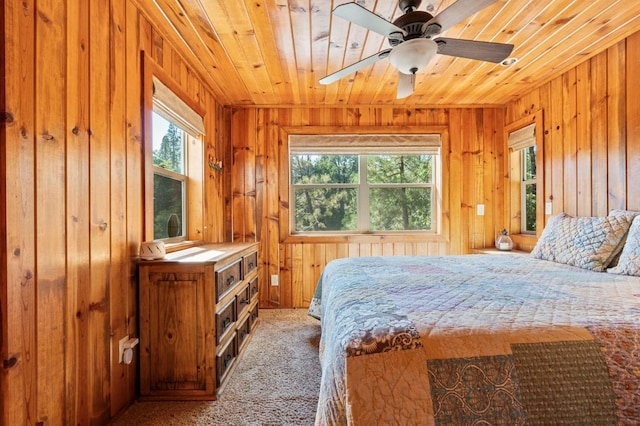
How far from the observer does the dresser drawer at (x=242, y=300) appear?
2.26 m

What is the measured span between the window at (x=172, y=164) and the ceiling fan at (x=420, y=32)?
4.42ft

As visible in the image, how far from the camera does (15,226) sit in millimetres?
1085

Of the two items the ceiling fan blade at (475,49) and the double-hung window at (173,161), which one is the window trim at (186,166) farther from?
the ceiling fan blade at (475,49)

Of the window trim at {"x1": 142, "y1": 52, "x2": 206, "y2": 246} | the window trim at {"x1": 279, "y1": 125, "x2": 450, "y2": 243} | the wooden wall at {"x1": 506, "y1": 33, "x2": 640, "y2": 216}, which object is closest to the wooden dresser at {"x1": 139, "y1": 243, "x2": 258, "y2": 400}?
the window trim at {"x1": 142, "y1": 52, "x2": 206, "y2": 246}

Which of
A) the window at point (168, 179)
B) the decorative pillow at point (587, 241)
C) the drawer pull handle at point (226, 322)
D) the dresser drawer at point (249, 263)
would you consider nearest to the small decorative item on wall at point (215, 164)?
the window at point (168, 179)

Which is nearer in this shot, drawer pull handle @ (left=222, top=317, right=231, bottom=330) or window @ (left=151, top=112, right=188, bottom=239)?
drawer pull handle @ (left=222, top=317, right=231, bottom=330)

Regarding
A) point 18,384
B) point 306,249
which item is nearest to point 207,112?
point 306,249

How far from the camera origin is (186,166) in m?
2.76

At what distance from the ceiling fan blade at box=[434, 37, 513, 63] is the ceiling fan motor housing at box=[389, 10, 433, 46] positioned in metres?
0.13

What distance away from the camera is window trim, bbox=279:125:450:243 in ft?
11.4

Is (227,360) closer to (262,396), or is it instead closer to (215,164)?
(262,396)

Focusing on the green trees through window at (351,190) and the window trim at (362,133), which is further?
the green trees through window at (351,190)

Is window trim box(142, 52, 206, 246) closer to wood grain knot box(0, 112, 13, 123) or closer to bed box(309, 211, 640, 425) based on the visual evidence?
wood grain knot box(0, 112, 13, 123)

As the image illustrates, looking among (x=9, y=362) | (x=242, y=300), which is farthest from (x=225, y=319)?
(x=9, y=362)
